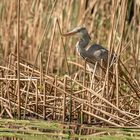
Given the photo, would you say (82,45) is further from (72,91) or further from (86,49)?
(72,91)

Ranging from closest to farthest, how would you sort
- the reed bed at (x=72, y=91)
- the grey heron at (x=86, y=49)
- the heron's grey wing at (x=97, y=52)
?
the reed bed at (x=72, y=91), the heron's grey wing at (x=97, y=52), the grey heron at (x=86, y=49)

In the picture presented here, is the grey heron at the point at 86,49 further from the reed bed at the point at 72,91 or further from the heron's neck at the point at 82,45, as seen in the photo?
the reed bed at the point at 72,91

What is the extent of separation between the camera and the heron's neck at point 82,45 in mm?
7961

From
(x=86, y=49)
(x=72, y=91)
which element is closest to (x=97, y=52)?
(x=86, y=49)

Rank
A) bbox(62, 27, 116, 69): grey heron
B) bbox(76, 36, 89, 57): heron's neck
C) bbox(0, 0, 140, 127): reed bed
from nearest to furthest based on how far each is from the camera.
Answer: bbox(0, 0, 140, 127): reed bed → bbox(62, 27, 116, 69): grey heron → bbox(76, 36, 89, 57): heron's neck

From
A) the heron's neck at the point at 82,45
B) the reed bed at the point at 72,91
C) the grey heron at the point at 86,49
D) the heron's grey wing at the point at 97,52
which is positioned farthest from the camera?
the heron's neck at the point at 82,45

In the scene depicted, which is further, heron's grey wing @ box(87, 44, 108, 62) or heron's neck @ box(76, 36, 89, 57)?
heron's neck @ box(76, 36, 89, 57)

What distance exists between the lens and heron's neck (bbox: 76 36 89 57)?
7.96m

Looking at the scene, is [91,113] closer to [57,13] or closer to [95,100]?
[95,100]

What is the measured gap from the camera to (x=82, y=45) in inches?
317

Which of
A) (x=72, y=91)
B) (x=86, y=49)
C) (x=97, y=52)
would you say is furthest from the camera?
(x=86, y=49)

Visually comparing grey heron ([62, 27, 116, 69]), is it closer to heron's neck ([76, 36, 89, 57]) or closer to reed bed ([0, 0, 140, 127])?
heron's neck ([76, 36, 89, 57])

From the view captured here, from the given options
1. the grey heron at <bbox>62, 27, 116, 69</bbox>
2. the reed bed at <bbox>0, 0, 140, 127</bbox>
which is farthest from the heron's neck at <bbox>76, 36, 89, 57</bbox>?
the reed bed at <bbox>0, 0, 140, 127</bbox>

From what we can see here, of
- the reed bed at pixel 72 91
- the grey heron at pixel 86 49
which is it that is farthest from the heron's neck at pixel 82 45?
the reed bed at pixel 72 91
